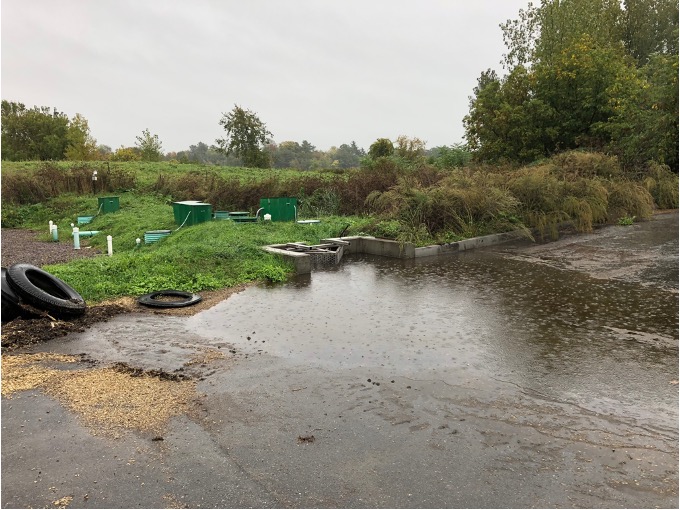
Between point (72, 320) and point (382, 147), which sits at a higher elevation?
point (382, 147)

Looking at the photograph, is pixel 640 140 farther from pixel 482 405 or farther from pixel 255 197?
pixel 482 405

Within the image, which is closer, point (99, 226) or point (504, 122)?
point (99, 226)

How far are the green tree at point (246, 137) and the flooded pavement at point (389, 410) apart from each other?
111 feet

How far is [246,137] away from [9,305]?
35.6m

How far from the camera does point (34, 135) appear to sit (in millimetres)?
48188

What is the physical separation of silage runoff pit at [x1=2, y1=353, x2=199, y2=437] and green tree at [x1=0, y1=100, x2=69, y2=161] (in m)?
47.4

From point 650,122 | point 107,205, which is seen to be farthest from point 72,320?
point 650,122

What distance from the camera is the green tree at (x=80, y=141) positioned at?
139ft

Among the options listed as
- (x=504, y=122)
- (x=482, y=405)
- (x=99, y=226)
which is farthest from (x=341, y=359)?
(x=504, y=122)

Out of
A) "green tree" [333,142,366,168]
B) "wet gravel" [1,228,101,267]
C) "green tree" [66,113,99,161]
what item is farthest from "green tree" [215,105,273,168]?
"green tree" [333,142,366,168]

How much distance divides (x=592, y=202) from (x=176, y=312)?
12.2 m

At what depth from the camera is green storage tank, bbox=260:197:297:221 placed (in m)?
13.8

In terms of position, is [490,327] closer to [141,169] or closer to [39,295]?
[39,295]

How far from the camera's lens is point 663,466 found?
314 cm
